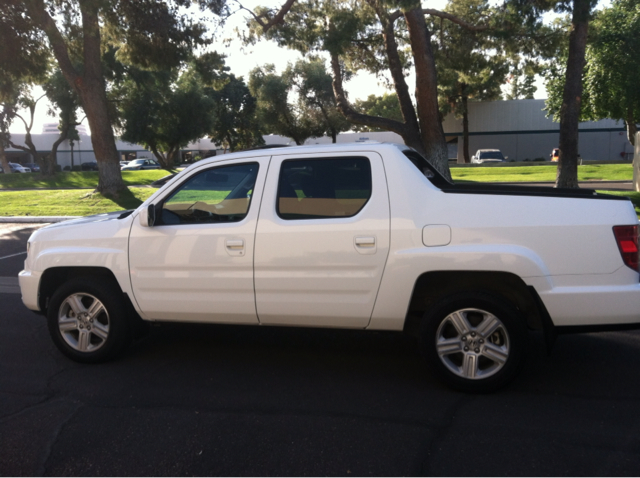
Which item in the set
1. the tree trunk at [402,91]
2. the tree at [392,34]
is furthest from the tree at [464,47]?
the tree trunk at [402,91]

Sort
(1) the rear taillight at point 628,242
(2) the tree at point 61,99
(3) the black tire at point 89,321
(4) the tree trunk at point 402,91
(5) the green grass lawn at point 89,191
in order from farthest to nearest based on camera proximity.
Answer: (2) the tree at point 61,99
(5) the green grass lawn at point 89,191
(4) the tree trunk at point 402,91
(3) the black tire at point 89,321
(1) the rear taillight at point 628,242

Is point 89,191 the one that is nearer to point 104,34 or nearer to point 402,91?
point 104,34

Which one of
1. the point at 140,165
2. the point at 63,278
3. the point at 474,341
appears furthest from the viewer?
the point at 140,165

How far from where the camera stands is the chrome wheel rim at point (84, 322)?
5.55 m

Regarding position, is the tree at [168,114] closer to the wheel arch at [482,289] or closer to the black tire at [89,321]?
the black tire at [89,321]

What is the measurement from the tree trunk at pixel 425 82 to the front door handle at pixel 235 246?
13130 millimetres

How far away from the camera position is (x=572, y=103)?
16.2 metres

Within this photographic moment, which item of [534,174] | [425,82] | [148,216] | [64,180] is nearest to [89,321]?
[148,216]

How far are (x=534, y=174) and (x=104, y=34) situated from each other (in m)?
21.4

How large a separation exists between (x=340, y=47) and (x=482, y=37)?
19.2ft

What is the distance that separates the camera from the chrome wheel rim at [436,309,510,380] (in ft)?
15.0

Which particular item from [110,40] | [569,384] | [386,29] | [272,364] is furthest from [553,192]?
[110,40]

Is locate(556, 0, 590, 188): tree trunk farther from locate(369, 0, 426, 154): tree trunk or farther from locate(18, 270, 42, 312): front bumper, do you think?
locate(18, 270, 42, 312): front bumper

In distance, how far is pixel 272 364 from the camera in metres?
5.54
